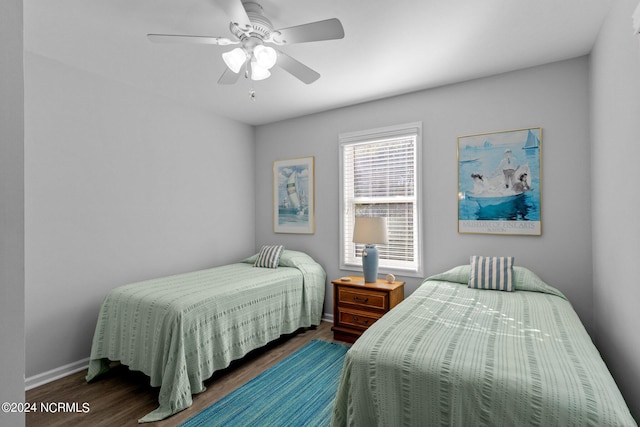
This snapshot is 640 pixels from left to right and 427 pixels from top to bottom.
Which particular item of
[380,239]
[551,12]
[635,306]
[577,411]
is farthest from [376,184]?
[577,411]

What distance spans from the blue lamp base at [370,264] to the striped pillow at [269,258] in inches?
41.8

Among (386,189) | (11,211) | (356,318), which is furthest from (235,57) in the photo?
(356,318)

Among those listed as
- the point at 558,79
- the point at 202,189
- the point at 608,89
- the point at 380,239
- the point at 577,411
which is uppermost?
the point at 558,79

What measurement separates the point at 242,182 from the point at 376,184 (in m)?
1.89

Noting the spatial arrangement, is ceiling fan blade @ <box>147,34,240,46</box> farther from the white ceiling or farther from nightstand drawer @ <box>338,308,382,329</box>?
nightstand drawer @ <box>338,308,382,329</box>

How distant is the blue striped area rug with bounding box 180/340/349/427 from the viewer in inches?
82.0

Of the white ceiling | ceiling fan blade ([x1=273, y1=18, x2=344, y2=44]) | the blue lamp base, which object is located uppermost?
the white ceiling

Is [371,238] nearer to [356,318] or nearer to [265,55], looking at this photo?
[356,318]

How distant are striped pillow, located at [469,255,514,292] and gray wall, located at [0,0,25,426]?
2.78 m

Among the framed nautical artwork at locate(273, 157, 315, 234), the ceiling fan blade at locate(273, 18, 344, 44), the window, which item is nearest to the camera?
the ceiling fan blade at locate(273, 18, 344, 44)

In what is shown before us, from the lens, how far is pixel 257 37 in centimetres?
202

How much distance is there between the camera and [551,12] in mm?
2062

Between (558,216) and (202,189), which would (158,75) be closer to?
(202,189)

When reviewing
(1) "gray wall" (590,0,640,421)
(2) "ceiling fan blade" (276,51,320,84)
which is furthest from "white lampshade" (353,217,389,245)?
(1) "gray wall" (590,0,640,421)
